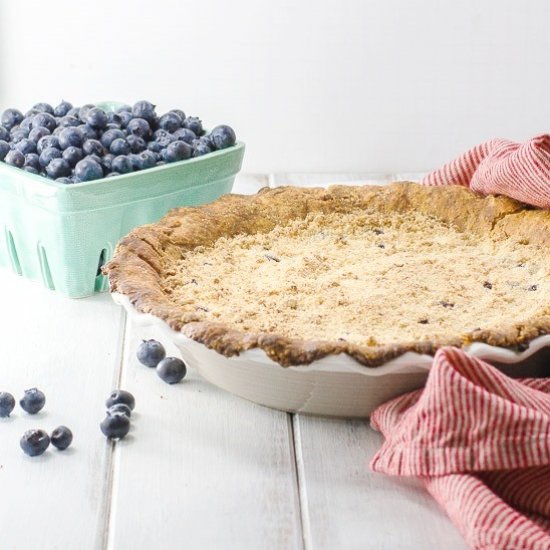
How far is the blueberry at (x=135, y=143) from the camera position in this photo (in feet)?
6.03

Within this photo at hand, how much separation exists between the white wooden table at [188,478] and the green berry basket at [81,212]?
0.86 feet

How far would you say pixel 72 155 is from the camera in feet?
5.80

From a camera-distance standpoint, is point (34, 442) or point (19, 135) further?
point (19, 135)

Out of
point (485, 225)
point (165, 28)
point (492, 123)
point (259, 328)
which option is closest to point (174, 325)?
point (259, 328)

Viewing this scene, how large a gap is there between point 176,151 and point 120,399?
608mm

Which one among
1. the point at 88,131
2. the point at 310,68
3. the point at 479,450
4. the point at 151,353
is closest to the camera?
the point at 479,450

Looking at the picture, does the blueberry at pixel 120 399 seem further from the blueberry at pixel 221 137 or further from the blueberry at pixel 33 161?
the blueberry at pixel 221 137

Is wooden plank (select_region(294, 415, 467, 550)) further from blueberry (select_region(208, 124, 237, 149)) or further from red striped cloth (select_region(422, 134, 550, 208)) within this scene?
blueberry (select_region(208, 124, 237, 149))

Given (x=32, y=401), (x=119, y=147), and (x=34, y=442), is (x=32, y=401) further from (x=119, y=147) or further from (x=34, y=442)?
(x=119, y=147)

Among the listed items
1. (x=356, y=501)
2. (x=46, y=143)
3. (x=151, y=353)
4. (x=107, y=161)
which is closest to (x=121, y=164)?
(x=107, y=161)

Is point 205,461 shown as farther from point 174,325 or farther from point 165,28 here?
point 165,28

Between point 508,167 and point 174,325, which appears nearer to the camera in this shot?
point 174,325

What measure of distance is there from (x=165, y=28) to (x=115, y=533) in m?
1.70

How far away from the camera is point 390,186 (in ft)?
6.11
